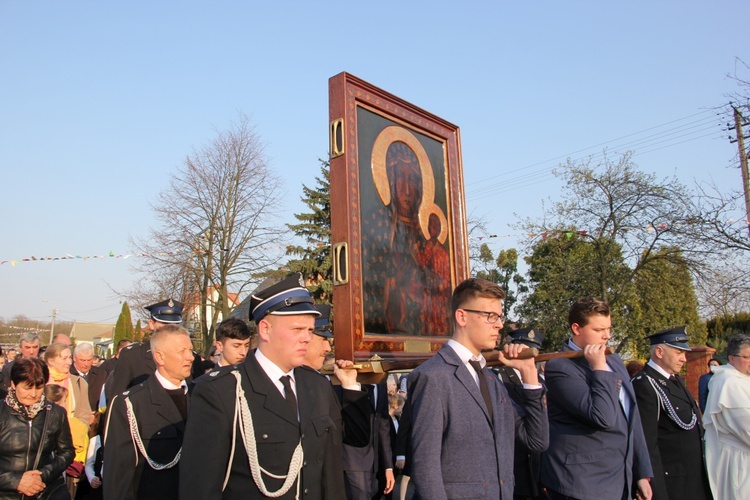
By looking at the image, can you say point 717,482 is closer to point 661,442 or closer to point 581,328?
point 661,442

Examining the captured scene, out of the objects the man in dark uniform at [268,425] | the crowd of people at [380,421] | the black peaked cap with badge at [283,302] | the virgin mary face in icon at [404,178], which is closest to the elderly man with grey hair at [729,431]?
the crowd of people at [380,421]

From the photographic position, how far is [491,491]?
3098mm

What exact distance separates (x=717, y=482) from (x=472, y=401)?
11.6ft

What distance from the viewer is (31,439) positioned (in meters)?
4.85

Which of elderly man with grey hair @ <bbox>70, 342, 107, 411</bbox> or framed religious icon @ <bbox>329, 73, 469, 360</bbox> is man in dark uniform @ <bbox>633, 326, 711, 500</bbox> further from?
elderly man with grey hair @ <bbox>70, 342, 107, 411</bbox>

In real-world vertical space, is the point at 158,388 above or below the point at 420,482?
above

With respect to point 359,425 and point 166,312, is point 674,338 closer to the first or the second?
point 359,425

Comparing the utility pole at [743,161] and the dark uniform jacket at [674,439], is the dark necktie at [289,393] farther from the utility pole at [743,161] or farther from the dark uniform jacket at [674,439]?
the utility pole at [743,161]

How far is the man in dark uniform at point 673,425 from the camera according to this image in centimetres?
532

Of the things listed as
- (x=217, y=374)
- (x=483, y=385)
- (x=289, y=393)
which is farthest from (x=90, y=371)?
(x=483, y=385)

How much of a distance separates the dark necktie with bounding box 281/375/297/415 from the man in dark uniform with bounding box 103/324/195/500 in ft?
4.67

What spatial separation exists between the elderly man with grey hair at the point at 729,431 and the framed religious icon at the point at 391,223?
2501 millimetres

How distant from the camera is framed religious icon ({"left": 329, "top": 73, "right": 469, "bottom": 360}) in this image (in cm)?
502

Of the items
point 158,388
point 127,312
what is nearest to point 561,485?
point 158,388
